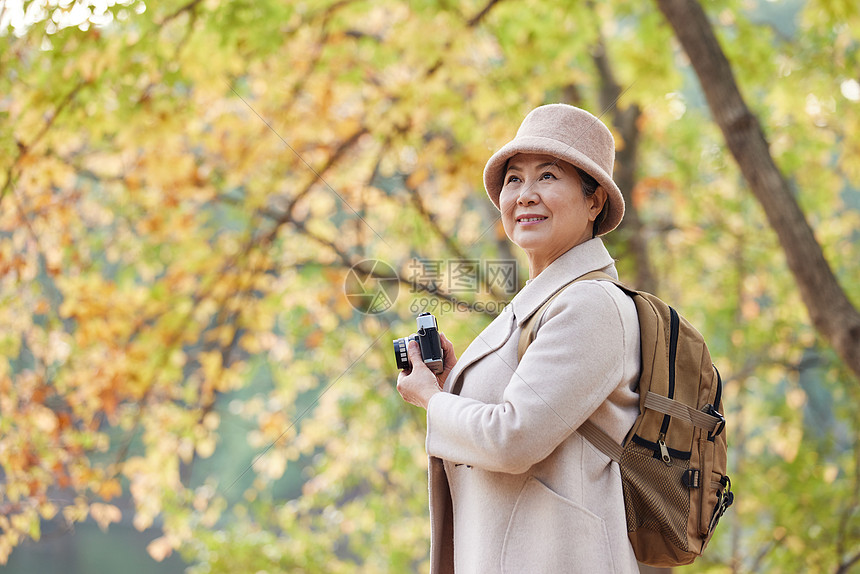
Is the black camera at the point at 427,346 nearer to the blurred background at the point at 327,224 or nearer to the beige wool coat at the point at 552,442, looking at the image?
the beige wool coat at the point at 552,442

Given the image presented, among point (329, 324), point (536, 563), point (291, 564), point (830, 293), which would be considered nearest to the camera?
point (536, 563)

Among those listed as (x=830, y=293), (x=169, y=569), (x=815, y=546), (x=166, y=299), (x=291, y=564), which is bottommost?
(x=169, y=569)

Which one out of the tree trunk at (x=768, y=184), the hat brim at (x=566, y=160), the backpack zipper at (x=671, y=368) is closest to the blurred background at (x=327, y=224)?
the tree trunk at (x=768, y=184)

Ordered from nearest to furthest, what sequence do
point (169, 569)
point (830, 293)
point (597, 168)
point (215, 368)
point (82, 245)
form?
point (597, 168) → point (830, 293) → point (215, 368) → point (82, 245) → point (169, 569)

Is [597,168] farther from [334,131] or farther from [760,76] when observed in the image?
[334,131]

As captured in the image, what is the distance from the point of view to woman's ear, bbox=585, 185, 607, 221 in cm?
134

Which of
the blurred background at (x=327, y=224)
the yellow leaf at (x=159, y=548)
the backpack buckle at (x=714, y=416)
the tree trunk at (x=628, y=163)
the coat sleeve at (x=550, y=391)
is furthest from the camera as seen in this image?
the yellow leaf at (x=159, y=548)

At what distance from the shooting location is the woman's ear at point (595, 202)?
134cm

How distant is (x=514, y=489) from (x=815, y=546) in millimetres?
3539

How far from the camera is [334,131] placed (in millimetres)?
4766

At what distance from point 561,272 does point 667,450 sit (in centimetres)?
34

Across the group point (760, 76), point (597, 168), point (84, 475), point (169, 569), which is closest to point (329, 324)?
point (84, 475)

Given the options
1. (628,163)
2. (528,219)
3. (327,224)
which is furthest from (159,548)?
(528,219)

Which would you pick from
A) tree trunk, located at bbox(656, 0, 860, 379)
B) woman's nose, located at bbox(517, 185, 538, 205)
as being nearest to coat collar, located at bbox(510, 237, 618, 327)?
woman's nose, located at bbox(517, 185, 538, 205)
